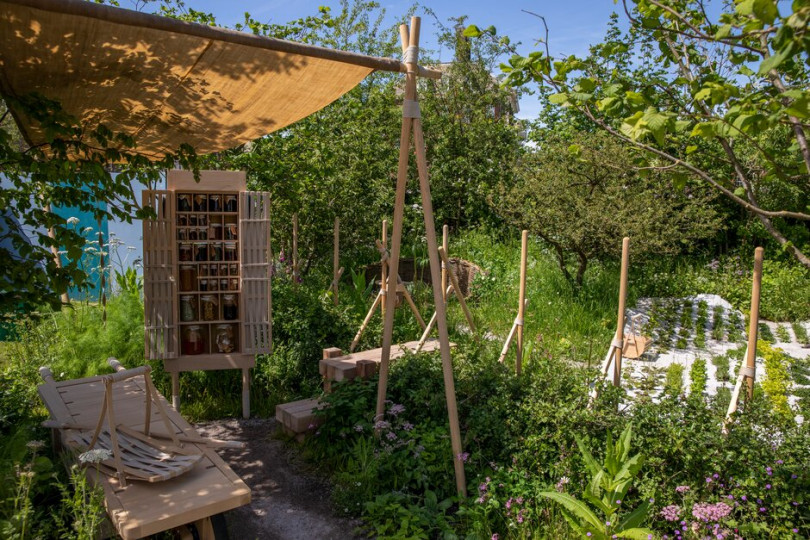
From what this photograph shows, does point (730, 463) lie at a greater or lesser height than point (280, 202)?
lesser

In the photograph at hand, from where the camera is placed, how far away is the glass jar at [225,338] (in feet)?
17.5

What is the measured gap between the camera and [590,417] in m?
3.41

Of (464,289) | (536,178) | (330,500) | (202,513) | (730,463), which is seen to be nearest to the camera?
(202,513)

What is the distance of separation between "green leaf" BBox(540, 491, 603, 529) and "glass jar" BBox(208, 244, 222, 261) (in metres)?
3.63

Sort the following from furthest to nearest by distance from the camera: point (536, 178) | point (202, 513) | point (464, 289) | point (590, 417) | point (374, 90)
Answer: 1. point (374, 90)
2. point (464, 289)
3. point (536, 178)
4. point (590, 417)
5. point (202, 513)

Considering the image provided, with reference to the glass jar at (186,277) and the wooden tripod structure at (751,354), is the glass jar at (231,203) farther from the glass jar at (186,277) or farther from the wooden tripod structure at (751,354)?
the wooden tripod structure at (751,354)

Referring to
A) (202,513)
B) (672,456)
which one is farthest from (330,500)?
(672,456)

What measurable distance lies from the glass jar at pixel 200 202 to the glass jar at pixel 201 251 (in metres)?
0.32

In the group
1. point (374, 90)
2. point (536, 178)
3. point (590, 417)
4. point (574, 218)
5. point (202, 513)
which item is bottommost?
point (202, 513)

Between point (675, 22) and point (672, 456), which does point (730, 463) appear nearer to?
point (672, 456)

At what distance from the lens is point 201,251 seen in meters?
5.34

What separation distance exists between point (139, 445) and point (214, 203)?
264cm

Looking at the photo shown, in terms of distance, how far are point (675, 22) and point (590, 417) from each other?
221 centimetres

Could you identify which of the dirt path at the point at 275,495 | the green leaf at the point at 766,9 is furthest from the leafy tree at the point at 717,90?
the dirt path at the point at 275,495
